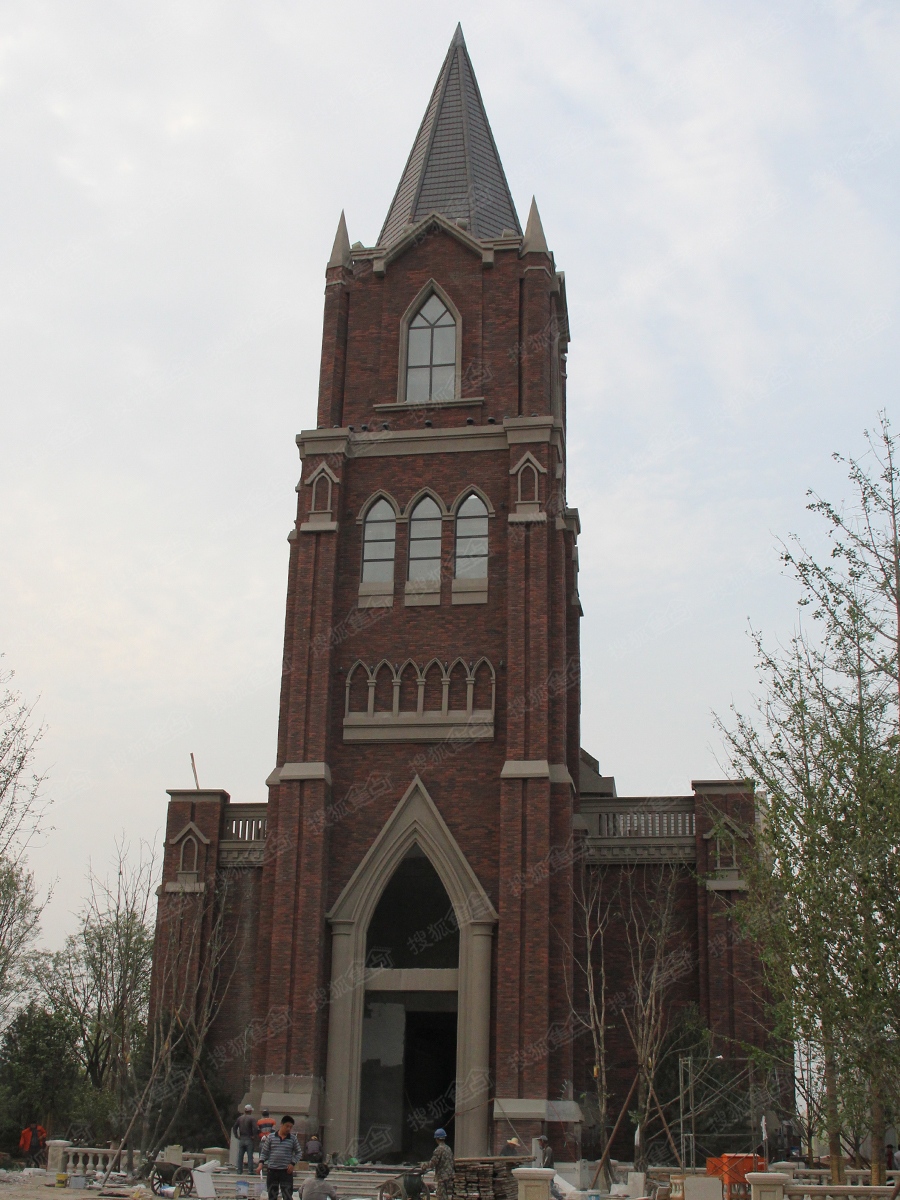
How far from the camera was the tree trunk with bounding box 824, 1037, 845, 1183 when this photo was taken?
17.3 m

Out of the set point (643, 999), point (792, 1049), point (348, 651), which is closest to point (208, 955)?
point (348, 651)

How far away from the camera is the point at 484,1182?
735 inches

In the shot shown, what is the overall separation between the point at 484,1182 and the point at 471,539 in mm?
12995

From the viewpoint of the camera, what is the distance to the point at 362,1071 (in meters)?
25.2

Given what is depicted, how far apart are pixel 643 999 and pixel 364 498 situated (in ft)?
37.5

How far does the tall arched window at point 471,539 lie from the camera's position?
27609mm

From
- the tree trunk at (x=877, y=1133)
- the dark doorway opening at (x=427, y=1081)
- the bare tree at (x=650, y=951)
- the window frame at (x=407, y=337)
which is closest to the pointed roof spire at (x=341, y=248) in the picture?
the window frame at (x=407, y=337)

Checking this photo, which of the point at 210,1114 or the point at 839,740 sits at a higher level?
the point at 839,740

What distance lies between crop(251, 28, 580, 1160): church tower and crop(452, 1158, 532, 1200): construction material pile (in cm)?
413

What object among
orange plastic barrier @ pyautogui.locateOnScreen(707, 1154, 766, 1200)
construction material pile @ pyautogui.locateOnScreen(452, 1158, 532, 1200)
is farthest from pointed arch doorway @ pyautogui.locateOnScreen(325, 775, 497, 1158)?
orange plastic barrier @ pyautogui.locateOnScreen(707, 1154, 766, 1200)

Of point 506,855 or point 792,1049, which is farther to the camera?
point 506,855

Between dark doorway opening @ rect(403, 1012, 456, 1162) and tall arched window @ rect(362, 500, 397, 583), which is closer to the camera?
dark doorway opening @ rect(403, 1012, 456, 1162)

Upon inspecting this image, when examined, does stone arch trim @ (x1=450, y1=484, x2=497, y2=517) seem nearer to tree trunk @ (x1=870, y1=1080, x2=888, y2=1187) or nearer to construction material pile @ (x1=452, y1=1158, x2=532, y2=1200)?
construction material pile @ (x1=452, y1=1158, x2=532, y2=1200)

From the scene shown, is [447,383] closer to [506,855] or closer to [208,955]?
[506,855]
